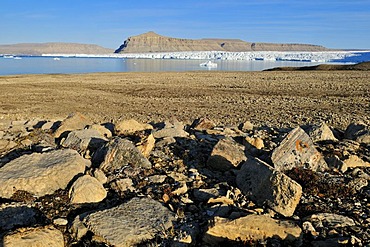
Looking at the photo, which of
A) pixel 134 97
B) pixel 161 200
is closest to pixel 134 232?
pixel 161 200

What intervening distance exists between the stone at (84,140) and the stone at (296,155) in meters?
3.22

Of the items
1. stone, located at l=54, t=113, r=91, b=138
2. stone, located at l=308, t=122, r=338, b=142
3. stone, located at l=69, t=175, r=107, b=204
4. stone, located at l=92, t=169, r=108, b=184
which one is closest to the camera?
stone, located at l=69, t=175, r=107, b=204

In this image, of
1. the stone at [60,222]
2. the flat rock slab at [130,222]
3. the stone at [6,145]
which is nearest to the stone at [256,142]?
the flat rock slab at [130,222]

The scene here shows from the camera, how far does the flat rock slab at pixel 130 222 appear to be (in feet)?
13.0

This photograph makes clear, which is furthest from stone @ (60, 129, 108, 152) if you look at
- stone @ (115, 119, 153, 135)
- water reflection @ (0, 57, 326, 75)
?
water reflection @ (0, 57, 326, 75)

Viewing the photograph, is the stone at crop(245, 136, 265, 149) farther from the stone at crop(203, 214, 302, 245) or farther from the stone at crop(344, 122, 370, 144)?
the stone at crop(203, 214, 302, 245)

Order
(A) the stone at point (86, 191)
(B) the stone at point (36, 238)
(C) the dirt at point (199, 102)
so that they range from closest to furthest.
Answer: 1. (B) the stone at point (36, 238)
2. (A) the stone at point (86, 191)
3. (C) the dirt at point (199, 102)

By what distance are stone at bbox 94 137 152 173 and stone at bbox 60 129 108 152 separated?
31.8 inches

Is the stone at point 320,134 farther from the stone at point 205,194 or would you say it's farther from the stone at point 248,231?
the stone at point 248,231

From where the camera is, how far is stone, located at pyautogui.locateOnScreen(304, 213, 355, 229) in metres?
4.21

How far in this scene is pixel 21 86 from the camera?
22.8 m

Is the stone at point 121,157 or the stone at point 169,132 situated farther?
the stone at point 169,132

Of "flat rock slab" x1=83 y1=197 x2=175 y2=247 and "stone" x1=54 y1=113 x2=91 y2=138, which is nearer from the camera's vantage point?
"flat rock slab" x1=83 y1=197 x2=175 y2=247

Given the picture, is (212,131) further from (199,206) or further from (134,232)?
(134,232)
